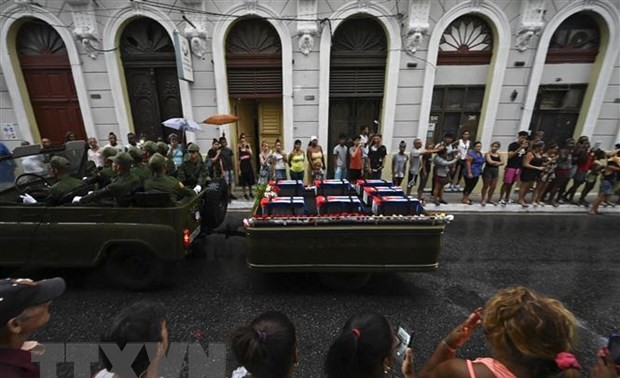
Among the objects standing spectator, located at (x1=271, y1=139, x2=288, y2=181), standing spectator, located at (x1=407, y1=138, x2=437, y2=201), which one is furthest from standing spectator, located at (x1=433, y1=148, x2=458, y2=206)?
standing spectator, located at (x1=271, y1=139, x2=288, y2=181)

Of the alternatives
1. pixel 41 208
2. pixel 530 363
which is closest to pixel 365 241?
pixel 530 363

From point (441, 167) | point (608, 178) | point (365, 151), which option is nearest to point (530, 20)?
point (608, 178)

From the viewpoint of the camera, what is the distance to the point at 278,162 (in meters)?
8.34

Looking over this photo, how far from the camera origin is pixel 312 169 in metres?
8.30

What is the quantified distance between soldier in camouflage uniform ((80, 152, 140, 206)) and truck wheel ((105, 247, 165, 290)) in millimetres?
699

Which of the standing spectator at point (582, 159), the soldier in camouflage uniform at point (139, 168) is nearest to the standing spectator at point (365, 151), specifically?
the standing spectator at point (582, 159)

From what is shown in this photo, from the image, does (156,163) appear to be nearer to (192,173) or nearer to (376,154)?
(192,173)

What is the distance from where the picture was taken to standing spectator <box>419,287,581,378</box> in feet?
4.30

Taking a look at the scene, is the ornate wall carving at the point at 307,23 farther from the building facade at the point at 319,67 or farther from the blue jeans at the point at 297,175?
the blue jeans at the point at 297,175

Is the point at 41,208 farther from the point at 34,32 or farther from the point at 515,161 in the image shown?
the point at 515,161

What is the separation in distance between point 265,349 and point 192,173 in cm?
461

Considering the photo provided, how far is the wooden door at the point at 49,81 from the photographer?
893 centimetres

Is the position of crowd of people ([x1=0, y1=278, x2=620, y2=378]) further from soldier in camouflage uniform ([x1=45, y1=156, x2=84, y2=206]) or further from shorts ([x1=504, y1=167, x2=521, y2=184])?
shorts ([x1=504, y1=167, x2=521, y2=184])

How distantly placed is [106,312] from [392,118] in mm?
8369
